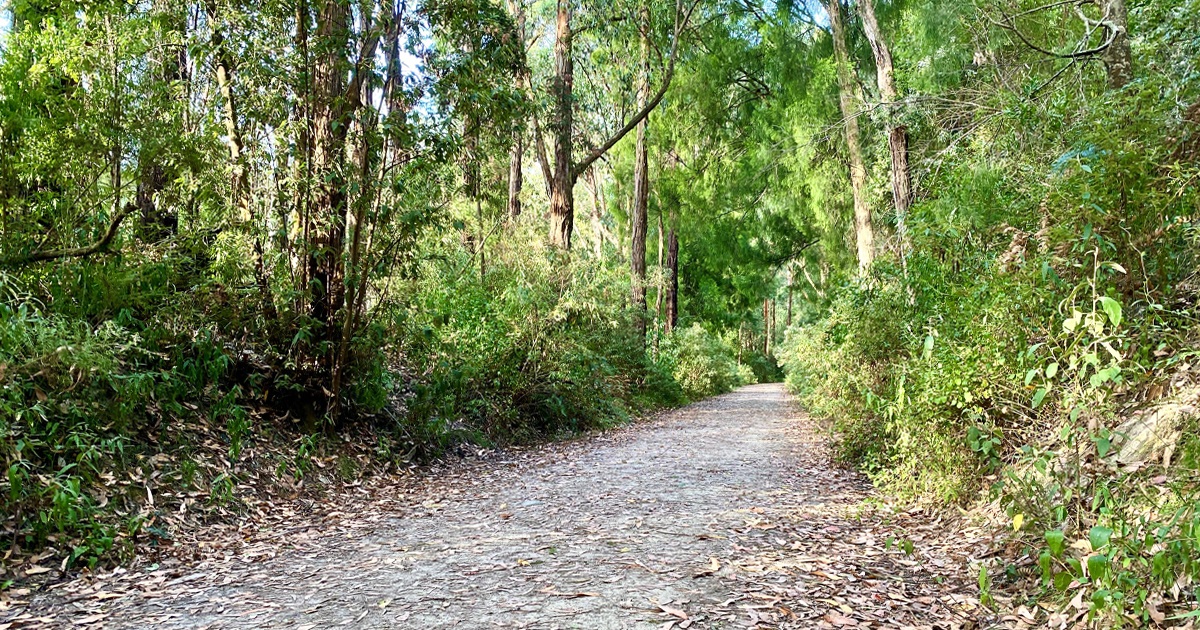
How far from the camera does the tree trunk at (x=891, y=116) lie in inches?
349

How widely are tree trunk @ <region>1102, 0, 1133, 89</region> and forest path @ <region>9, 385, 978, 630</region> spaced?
3.34 metres

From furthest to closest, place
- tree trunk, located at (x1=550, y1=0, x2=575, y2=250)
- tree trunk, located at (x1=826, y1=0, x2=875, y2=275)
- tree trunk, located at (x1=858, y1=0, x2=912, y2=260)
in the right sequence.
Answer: tree trunk, located at (x1=550, y1=0, x2=575, y2=250), tree trunk, located at (x1=826, y1=0, x2=875, y2=275), tree trunk, located at (x1=858, y1=0, x2=912, y2=260)

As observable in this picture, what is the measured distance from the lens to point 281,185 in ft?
19.8

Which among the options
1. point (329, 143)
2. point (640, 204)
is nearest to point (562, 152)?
point (640, 204)

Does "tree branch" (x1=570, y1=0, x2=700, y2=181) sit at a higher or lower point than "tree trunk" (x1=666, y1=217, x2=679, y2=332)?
higher

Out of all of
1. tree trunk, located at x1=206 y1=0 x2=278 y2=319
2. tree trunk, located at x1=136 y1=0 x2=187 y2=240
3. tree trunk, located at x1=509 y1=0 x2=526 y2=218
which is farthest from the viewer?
tree trunk, located at x1=509 y1=0 x2=526 y2=218

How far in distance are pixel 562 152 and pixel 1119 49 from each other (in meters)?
7.86

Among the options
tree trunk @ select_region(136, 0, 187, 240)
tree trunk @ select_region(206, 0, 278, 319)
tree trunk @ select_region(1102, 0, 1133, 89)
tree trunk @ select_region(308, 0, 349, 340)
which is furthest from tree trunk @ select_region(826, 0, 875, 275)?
tree trunk @ select_region(136, 0, 187, 240)

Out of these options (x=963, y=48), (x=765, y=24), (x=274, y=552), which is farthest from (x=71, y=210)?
(x=765, y=24)

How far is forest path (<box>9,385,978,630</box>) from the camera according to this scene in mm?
3162

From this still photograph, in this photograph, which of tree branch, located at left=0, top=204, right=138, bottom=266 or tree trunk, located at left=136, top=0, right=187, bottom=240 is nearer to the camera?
tree branch, located at left=0, top=204, right=138, bottom=266

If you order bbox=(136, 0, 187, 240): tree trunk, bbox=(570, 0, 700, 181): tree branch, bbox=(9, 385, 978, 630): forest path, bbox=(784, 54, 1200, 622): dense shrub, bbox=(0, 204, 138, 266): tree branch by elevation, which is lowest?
bbox=(9, 385, 978, 630): forest path

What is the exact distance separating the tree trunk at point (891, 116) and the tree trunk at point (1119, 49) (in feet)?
9.16

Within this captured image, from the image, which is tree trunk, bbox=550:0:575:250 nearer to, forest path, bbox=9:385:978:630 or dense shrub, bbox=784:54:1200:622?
forest path, bbox=9:385:978:630
